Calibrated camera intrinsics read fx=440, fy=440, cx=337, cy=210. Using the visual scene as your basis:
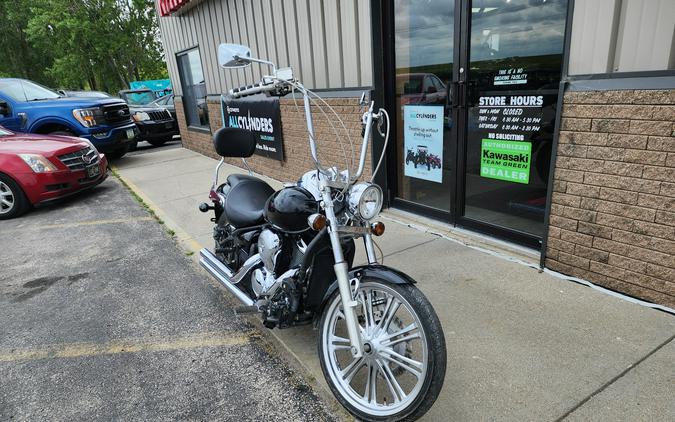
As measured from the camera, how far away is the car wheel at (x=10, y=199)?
6.42 metres

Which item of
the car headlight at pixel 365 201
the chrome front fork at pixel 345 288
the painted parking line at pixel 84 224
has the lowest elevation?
the painted parking line at pixel 84 224

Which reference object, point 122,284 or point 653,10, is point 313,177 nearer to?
point 653,10

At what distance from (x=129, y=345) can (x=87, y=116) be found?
8.08 meters

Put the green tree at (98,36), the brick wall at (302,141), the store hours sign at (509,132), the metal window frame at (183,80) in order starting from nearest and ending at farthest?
the store hours sign at (509,132), the brick wall at (302,141), the metal window frame at (183,80), the green tree at (98,36)

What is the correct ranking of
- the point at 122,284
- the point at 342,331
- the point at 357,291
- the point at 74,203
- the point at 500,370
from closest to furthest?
the point at 357,291
the point at 500,370
the point at 342,331
the point at 122,284
the point at 74,203

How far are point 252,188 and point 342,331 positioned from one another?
1.33m

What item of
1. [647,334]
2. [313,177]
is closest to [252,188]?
[313,177]

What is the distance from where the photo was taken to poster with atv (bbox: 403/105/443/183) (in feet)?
15.2

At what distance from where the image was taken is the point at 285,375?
8.90 ft

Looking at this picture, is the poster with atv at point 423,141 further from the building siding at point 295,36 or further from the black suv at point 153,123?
the black suv at point 153,123

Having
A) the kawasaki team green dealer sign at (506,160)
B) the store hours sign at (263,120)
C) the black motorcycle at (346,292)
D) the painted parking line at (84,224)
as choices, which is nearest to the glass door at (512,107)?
the kawasaki team green dealer sign at (506,160)

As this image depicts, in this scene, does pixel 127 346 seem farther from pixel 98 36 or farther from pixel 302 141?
pixel 98 36

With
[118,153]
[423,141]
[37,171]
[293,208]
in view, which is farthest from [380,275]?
[118,153]

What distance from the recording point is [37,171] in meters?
6.41
